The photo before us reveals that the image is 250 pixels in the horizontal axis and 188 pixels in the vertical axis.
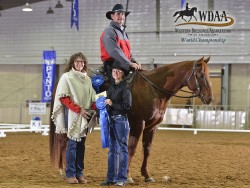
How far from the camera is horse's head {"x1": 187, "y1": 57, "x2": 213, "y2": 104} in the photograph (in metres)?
6.83

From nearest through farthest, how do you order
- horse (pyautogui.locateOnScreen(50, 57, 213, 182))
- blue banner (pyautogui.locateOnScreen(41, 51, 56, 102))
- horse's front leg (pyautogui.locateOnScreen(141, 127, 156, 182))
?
horse (pyautogui.locateOnScreen(50, 57, 213, 182))
horse's front leg (pyautogui.locateOnScreen(141, 127, 156, 182))
blue banner (pyautogui.locateOnScreen(41, 51, 56, 102))

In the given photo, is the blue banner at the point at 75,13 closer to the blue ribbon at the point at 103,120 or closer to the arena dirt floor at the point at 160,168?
the arena dirt floor at the point at 160,168

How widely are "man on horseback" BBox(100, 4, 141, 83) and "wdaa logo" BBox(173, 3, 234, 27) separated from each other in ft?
67.1

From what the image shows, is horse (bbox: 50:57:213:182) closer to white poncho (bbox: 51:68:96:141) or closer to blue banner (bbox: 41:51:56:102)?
white poncho (bbox: 51:68:96:141)

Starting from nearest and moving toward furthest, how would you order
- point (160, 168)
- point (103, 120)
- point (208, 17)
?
point (103, 120)
point (160, 168)
point (208, 17)

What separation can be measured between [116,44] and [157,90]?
0.91m

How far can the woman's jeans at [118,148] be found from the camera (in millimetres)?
6293

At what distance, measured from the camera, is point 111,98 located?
6301mm

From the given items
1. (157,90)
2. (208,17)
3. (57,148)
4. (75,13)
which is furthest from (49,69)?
(157,90)

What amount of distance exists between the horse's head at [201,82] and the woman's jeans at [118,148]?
1.22 metres

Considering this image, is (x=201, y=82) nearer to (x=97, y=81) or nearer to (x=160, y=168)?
(x=97, y=81)

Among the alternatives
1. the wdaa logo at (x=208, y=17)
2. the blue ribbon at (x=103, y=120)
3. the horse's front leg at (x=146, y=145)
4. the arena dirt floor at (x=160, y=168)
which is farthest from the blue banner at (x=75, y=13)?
the blue ribbon at (x=103, y=120)

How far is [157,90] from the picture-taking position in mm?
6910

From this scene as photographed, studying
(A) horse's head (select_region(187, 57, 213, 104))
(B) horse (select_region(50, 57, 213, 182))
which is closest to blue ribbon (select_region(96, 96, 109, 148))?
(B) horse (select_region(50, 57, 213, 182))
